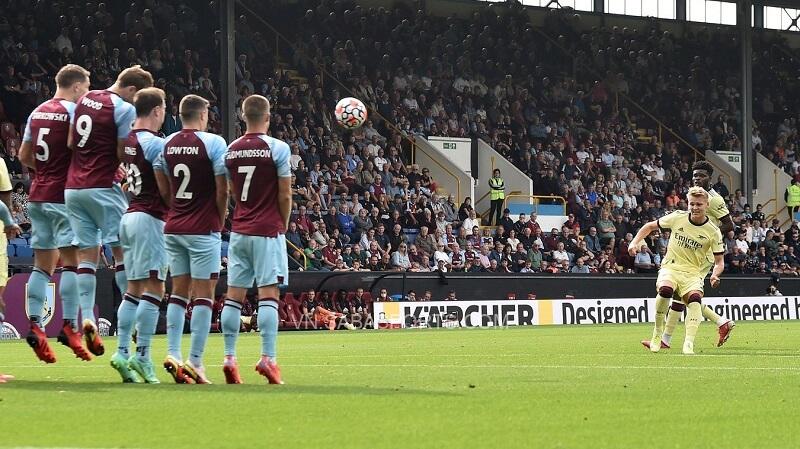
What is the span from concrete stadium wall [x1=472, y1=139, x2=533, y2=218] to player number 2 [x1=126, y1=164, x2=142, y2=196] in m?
29.0

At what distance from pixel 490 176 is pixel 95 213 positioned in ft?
95.7

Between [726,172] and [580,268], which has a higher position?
[726,172]

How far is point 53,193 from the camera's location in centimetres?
1150

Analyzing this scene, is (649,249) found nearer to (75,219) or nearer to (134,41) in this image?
(134,41)

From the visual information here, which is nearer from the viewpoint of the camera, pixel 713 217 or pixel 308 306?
pixel 713 217

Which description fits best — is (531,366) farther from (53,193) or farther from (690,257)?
(53,193)

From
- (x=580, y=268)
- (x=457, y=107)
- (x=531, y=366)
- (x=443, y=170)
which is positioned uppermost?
(x=457, y=107)

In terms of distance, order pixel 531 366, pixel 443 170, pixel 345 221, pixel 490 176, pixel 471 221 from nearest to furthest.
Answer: pixel 531 366 → pixel 345 221 → pixel 471 221 → pixel 443 170 → pixel 490 176

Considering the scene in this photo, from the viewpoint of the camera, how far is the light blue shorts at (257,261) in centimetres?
1002

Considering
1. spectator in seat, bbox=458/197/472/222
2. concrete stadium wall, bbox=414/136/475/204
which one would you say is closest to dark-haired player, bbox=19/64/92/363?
spectator in seat, bbox=458/197/472/222

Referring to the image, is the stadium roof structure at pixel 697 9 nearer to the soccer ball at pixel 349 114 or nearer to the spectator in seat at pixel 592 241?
the spectator in seat at pixel 592 241

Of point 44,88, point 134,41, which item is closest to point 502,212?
point 134,41

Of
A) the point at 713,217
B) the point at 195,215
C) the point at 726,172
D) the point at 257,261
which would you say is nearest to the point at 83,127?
the point at 195,215

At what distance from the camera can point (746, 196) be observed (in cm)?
4269
